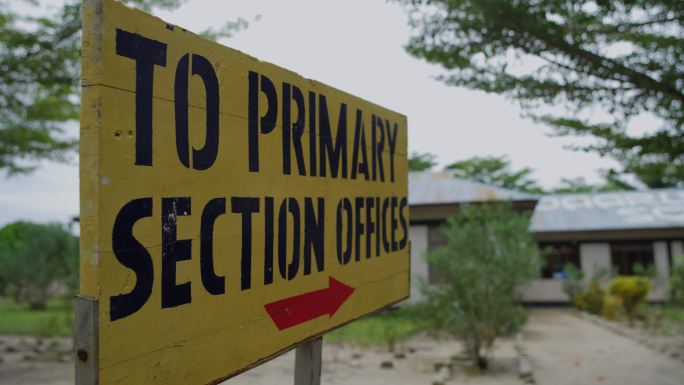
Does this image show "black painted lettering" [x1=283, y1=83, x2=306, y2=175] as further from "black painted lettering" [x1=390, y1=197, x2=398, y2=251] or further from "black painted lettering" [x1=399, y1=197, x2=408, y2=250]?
"black painted lettering" [x1=399, y1=197, x2=408, y2=250]

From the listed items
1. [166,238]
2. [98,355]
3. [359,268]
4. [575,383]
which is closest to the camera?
[98,355]

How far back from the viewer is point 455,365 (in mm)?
8141

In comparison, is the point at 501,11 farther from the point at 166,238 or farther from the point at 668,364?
the point at 668,364

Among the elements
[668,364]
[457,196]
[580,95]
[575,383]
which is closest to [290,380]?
[575,383]

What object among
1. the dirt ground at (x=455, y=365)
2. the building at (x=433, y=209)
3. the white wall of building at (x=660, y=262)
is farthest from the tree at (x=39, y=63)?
the white wall of building at (x=660, y=262)

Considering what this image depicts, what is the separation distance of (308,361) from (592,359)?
7910 mm

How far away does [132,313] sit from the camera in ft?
4.09

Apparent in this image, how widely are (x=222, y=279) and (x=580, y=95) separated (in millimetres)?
4659

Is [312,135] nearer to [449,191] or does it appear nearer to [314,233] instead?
[314,233]

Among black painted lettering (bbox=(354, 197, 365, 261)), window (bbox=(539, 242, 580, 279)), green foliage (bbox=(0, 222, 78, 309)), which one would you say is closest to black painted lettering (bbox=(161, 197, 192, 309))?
black painted lettering (bbox=(354, 197, 365, 261))

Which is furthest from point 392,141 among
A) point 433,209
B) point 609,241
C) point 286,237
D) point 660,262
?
point 660,262

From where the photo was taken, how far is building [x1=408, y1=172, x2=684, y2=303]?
15.4 metres

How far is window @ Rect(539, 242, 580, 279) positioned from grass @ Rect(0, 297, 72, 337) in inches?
549

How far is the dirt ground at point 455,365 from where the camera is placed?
23.1 ft
